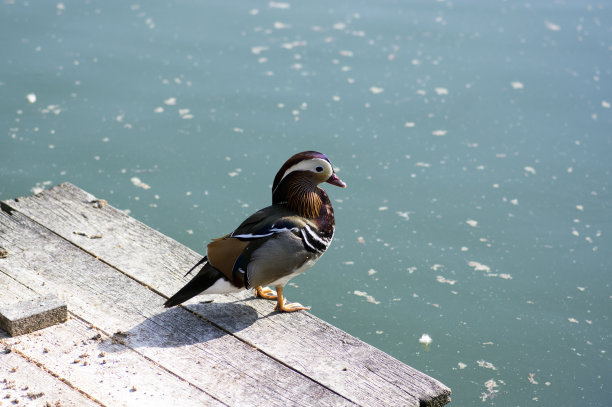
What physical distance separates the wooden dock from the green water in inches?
33.2

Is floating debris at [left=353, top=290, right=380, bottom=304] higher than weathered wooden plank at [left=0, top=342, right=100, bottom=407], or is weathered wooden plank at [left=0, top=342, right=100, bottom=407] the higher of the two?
weathered wooden plank at [left=0, top=342, right=100, bottom=407]

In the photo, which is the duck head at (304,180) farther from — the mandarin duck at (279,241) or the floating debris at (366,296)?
the floating debris at (366,296)

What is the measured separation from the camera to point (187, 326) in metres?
2.67

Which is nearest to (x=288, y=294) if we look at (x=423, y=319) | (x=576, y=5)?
(x=423, y=319)

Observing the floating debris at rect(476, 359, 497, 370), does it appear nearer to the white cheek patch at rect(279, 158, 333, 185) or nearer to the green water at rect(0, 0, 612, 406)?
the green water at rect(0, 0, 612, 406)

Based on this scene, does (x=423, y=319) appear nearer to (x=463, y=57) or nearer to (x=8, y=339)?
(x=8, y=339)

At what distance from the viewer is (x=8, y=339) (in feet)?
8.23

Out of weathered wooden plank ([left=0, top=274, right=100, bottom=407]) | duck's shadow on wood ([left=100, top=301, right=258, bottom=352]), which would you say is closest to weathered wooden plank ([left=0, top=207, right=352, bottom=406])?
duck's shadow on wood ([left=100, top=301, right=258, bottom=352])

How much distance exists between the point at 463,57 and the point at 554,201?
2.13 m

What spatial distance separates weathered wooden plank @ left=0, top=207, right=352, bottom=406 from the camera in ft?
7.81

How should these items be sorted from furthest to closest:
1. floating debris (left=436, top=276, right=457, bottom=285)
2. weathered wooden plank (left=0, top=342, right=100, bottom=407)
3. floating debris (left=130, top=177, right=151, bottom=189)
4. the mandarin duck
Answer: floating debris (left=130, top=177, right=151, bottom=189) → floating debris (left=436, top=276, right=457, bottom=285) → the mandarin duck → weathered wooden plank (left=0, top=342, right=100, bottom=407)

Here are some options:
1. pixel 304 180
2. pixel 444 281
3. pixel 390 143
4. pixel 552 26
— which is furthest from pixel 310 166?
pixel 552 26

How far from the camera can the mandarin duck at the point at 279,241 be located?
104 inches

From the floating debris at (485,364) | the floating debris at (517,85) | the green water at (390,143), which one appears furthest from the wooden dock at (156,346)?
the floating debris at (517,85)
